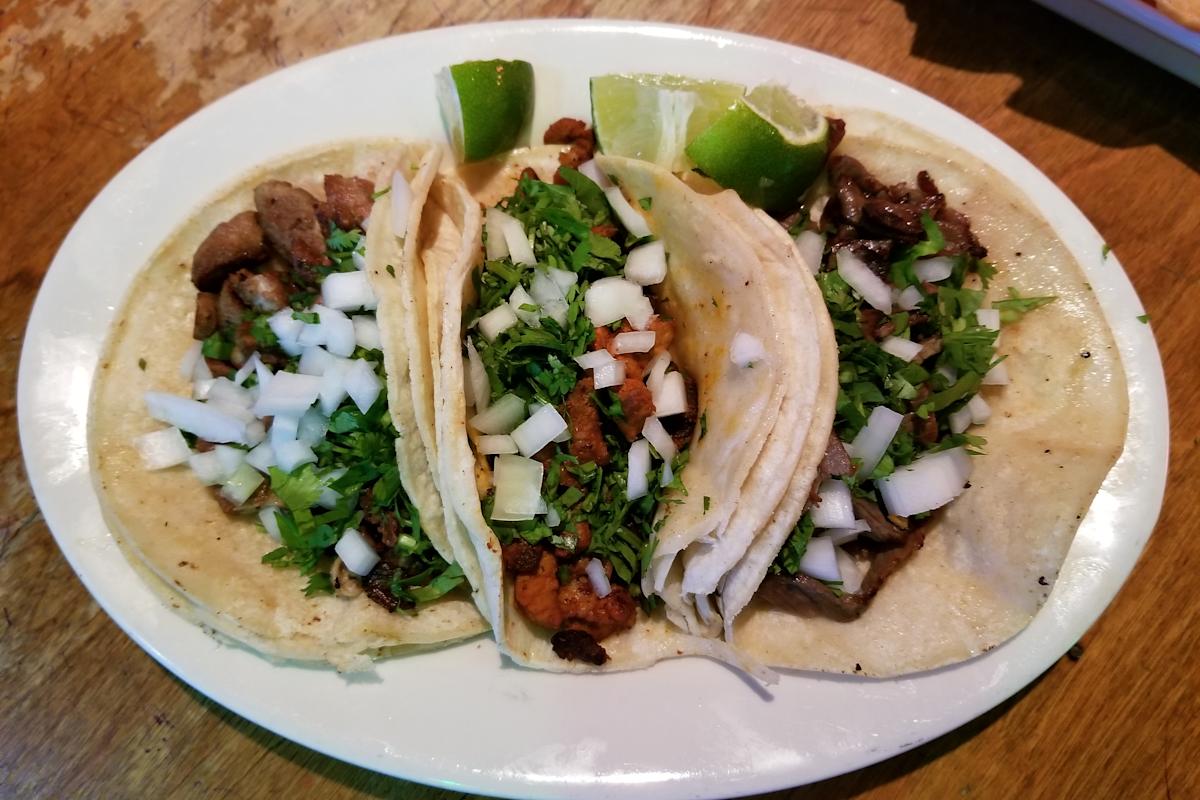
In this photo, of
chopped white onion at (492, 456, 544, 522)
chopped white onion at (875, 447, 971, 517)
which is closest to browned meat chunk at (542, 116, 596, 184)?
chopped white onion at (492, 456, 544, 522)

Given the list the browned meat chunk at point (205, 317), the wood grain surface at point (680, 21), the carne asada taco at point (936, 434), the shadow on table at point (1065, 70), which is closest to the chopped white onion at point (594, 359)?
the carne asada taco at point (936, 434)

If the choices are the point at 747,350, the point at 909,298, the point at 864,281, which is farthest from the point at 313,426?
the point at 909,298

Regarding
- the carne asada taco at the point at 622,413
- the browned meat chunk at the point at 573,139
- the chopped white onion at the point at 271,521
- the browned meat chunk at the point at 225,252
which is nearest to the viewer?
the carne asada taco at the point at 622,413

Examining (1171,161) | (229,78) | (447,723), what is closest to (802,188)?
(1171,161)

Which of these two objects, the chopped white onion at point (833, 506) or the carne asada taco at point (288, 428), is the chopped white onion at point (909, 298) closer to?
the chopped white onion at point (833, 506)

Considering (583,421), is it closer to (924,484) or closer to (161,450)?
(924,484)

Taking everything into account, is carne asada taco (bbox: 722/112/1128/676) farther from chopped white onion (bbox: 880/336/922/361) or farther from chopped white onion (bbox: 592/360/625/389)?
chopped white onion (bbox: 592/360/625/389)

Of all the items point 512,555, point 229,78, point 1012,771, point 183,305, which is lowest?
point 1012,771

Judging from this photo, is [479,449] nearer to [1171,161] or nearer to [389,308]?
[389,308]
